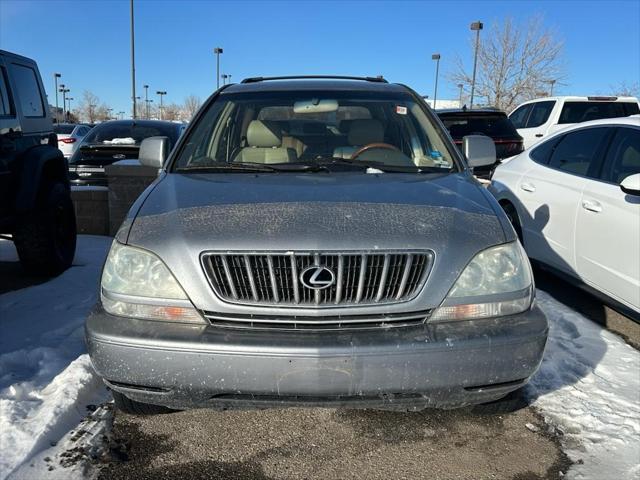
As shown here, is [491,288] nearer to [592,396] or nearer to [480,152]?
[592,396]

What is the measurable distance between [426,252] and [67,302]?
10.9ft

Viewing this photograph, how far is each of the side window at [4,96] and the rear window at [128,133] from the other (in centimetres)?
389

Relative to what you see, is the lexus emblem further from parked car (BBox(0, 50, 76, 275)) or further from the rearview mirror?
parked car (BBox(0, 50, 76, 275))

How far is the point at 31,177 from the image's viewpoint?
4695 mm

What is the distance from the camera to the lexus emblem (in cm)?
216

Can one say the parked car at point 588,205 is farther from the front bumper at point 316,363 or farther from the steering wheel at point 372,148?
the front bumper at point 316,363

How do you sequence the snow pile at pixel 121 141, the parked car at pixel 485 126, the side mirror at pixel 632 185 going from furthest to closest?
the parked car at pixel 485 126
the snow pile at pixel 121 141
the side mirror at pixel 632 185

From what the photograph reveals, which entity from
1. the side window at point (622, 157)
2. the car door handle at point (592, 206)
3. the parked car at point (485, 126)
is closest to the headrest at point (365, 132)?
the car door handle at point (592, 206)

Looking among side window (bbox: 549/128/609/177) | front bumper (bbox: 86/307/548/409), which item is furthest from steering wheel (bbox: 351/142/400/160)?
side window (bbox: 549/128/609/177)

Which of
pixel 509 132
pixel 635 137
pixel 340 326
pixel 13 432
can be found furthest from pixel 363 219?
pixel 509 132

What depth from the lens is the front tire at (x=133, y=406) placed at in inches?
99.5

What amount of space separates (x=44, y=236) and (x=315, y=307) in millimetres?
3846

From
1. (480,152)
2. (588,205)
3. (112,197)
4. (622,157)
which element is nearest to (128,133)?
(112,197)

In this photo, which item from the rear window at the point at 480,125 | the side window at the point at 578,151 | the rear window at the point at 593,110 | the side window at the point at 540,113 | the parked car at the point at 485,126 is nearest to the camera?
the side window at the point at 578,151
